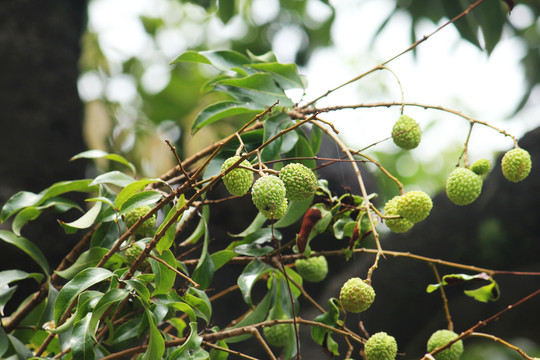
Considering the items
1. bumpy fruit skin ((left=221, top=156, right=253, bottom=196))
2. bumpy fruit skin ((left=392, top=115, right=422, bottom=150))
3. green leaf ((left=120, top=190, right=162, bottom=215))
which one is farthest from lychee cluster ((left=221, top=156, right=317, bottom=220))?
bumpy fruit skin ((left=392, top=115, right=422, bottom=150))

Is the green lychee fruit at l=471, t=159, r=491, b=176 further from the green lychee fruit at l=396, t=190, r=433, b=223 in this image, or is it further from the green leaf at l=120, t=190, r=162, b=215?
the green leaf at l=120, t=190, r=162, b=215

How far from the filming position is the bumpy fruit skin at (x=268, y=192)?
0.54 m

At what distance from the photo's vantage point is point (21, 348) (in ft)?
2.39

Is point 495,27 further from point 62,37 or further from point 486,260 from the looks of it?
point 62,37

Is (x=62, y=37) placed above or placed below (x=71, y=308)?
above

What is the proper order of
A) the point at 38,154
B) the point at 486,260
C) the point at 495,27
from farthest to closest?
the point at 38,154, the point at 486,260, the point at 495,27

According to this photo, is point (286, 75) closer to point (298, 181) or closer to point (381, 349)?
point (298, 181)

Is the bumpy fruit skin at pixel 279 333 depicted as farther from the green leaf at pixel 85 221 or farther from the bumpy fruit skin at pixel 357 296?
the green leaf at pixel 85 221

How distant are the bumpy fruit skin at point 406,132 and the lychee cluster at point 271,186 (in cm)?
22

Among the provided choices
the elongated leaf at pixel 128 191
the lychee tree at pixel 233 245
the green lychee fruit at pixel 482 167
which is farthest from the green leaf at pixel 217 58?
the green lychee fruit at pixel 482 167

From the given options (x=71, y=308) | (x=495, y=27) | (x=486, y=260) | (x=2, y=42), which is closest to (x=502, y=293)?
(x=486, y=260)

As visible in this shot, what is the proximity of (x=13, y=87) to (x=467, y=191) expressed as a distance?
1.49 meters

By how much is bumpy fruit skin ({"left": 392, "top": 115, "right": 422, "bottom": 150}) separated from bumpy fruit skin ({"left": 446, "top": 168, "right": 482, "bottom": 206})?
0.26ft

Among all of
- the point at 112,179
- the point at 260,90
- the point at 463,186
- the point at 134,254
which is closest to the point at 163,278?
the point at 134,254
